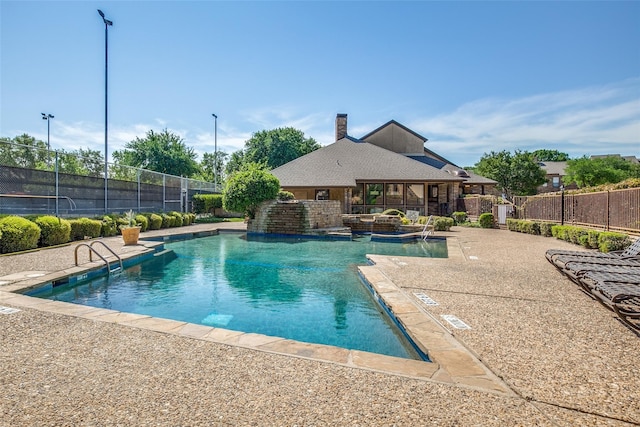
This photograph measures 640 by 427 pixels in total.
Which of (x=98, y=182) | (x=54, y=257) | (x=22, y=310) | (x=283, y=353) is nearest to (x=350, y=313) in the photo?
(x=283, y=353)

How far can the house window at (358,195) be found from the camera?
79.5ft

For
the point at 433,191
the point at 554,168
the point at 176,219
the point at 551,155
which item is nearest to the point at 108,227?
the point at 176,219

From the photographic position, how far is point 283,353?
312 centimetres

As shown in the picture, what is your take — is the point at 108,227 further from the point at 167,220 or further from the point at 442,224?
the point at 442,224

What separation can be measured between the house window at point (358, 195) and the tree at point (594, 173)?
34259mm

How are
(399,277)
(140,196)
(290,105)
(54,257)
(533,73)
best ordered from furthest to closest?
(290,105) → (140,196) → (533,73) → (54,257) → (399,277)

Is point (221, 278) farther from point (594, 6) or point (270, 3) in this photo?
point (594, 6)

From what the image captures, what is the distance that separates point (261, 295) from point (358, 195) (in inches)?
737

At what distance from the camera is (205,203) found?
2425cm

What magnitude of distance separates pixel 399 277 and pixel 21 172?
40.6 feet

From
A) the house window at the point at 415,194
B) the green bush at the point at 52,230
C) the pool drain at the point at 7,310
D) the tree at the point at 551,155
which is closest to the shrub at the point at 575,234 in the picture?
the house window at the point at 415,194

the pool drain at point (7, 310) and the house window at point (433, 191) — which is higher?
the house window at point (433, 191)

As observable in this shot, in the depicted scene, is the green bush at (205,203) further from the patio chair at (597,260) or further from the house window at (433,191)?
the patio chair at (597,260)

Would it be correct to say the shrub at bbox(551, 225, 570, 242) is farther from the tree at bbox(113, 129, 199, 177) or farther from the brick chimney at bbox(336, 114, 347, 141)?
the tree at bbox(113, 129, 199, 177)
